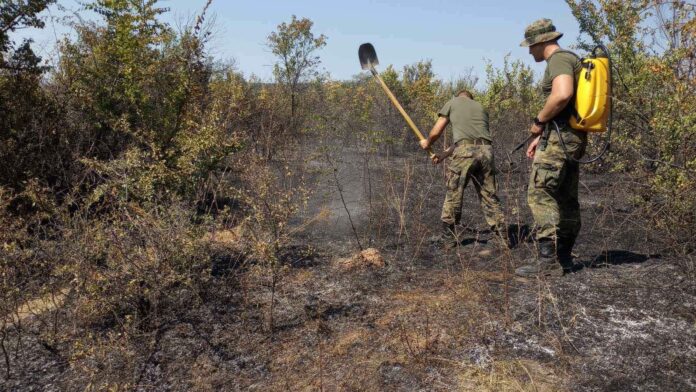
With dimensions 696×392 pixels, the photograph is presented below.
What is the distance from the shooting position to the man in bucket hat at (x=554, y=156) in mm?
3445

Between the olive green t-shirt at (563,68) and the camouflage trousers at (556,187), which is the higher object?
the olive green t-shirt at (563,68)

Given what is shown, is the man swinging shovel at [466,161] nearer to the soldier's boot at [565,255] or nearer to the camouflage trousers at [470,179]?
the camouflage trousers at [470,179]

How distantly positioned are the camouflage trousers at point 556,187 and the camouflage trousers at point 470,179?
36.8 inches

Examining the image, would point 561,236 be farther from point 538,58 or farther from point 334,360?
point 334,360

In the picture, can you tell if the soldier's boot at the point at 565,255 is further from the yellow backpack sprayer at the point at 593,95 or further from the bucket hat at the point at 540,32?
the bucket hat at the point at 540,32

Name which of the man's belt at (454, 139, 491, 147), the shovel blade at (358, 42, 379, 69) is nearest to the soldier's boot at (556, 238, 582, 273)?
the man's belt at (454, 139, 491, 147)

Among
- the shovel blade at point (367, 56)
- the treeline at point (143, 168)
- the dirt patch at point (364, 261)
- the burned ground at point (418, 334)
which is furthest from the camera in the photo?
the shovel blade at point (367, 56)

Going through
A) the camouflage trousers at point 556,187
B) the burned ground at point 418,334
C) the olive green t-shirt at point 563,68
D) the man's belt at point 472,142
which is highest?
the olive green t-shirt at point 563,68

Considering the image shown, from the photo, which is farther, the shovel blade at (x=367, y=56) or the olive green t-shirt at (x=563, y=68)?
the shovel blade at (x=367, y=56)

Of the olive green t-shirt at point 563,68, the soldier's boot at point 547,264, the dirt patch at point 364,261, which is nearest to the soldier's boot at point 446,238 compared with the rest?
the dirt patch at point 364,261

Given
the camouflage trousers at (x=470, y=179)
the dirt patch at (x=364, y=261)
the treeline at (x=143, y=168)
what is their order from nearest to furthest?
the treeline at (x=143, y=168) < the dirt patch at (x=364, y=261) < the camouflage trousers at (x=470, y=179)

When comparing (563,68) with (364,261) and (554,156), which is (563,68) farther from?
(364,261)

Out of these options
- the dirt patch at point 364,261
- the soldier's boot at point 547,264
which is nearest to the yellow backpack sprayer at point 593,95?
the soldier's boot at point 547,264

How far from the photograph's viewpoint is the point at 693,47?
474cm
